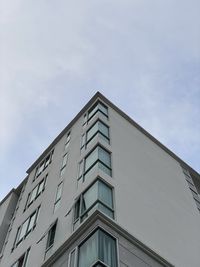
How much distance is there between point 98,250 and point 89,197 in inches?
146

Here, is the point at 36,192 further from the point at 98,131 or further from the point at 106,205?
the point at 106,205

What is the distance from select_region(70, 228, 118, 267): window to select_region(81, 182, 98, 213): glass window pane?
2051mm

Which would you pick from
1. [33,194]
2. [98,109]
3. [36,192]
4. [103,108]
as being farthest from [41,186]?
[103,108]

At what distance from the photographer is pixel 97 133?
1984 cm

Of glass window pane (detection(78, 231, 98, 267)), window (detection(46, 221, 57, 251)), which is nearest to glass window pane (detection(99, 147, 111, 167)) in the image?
window (detection(46, 221, 57, 251))

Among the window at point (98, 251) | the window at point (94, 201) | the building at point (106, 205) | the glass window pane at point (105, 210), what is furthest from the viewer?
the window at point (94, 201)

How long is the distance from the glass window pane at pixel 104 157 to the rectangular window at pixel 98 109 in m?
5.37

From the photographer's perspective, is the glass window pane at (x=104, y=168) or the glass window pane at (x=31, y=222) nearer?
the glass window pane at (x=104, y=168)

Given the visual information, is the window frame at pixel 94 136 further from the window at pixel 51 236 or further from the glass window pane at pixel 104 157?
the window at pixel 51 236

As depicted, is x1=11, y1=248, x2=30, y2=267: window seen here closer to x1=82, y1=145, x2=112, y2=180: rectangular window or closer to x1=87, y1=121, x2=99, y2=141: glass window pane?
x1=82, y1=145, x2=112, y2=180: rectangular window

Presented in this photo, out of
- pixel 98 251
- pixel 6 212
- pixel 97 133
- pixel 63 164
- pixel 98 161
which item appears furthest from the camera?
pixel 6 212

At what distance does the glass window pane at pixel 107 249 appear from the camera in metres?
11.8

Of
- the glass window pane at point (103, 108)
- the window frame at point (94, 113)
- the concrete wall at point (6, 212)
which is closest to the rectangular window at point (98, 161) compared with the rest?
the window frame at point (94, 113)

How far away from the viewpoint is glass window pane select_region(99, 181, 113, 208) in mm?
14836
